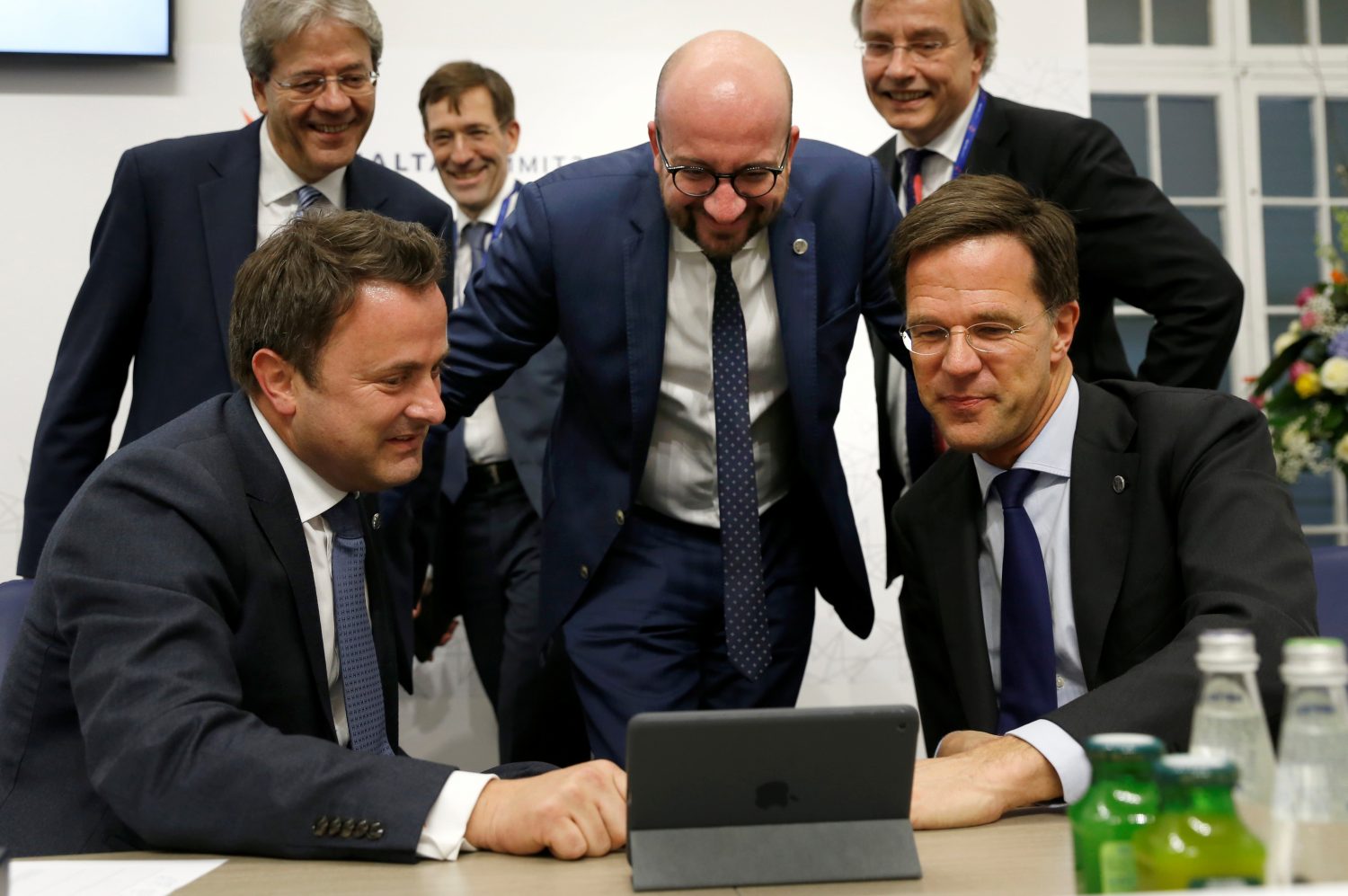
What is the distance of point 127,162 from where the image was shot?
2.72 m

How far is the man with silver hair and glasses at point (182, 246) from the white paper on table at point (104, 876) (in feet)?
4.64

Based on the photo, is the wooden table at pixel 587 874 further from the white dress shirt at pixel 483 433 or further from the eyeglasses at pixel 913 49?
the white dress shirt at pixel 483 433

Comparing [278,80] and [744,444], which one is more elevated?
[278,80]

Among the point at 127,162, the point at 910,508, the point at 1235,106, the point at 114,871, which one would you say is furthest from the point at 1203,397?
the point at 1235,106

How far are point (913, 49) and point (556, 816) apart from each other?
6.76ft

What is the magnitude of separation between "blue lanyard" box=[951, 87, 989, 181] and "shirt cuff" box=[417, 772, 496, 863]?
1.87m

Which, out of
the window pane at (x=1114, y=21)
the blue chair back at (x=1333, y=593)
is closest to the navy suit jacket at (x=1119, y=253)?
the blue chair back at (x=1333, y=593)

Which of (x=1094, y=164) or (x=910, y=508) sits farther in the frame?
(x=1094, y=164)

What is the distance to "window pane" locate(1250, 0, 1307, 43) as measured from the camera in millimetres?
5254

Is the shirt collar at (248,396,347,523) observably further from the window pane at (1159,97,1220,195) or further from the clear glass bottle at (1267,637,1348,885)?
the window pane at (1159,97,1220,195)

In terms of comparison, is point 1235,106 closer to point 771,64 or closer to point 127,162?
point 771,64

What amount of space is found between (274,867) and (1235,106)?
4.70 metres

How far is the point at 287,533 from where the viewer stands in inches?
66.4

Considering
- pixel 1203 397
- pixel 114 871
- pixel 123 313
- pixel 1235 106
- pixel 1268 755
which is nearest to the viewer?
pixel 1268 755
